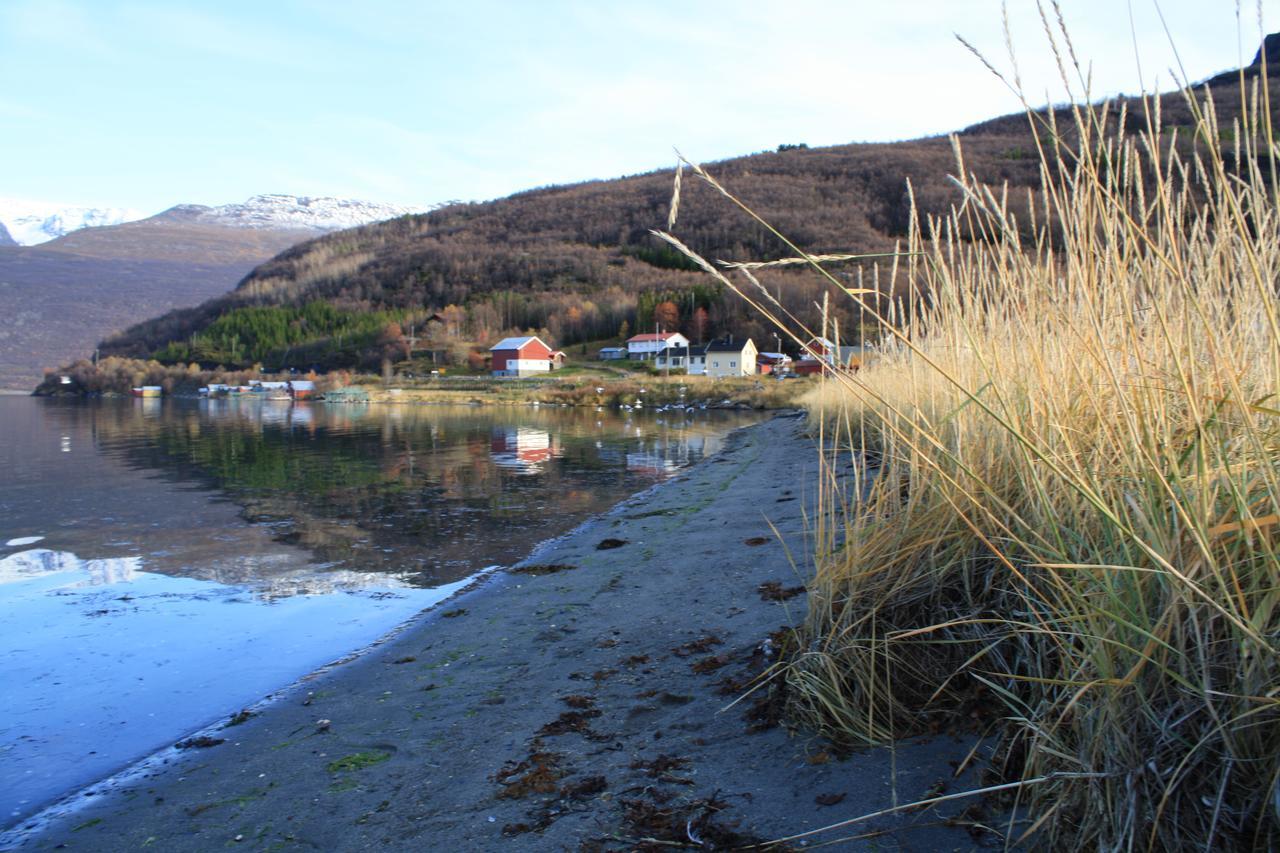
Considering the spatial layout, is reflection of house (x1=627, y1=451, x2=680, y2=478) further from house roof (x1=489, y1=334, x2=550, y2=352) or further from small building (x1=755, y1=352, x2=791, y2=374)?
house roof (x1=489, y1=334, x2=550, y2=352)

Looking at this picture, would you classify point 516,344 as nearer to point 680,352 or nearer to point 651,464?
point 680,352

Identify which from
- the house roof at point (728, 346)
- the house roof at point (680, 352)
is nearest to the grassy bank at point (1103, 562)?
the house roof at point (728, 346)

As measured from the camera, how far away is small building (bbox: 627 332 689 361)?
236 feet

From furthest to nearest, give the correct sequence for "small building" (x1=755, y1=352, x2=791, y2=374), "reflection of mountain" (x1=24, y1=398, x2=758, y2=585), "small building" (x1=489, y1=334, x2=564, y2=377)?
"small building" (x1=489, y1=334, x2=564, y2=377) < "small building" (x1=755, y1=352, x2=791, y2=374) < "reflection of mountain" (x1=24, y1=398, x2=758, y2=585)

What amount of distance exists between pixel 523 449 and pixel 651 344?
2116 inches

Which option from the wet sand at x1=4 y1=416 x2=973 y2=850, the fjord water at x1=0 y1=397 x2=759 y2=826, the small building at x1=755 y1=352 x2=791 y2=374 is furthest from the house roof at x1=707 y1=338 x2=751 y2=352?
the wet sand at x1=4 y1=416 x2=973 y2=850

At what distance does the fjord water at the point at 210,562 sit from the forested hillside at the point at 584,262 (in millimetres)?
50013

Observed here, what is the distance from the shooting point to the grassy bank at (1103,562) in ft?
5.20

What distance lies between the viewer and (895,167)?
11056 centimetres

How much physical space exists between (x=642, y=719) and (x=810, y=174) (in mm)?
124323

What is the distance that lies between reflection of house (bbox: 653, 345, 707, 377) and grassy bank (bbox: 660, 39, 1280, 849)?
198 ft

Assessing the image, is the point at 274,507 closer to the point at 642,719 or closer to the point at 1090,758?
the point at 642,719

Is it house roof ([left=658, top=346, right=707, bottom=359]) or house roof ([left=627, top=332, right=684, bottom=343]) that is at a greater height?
house roof ([left=627, top=332, right=684, bottom=343])

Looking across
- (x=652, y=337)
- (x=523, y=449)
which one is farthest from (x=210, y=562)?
(x=652, y=337)
